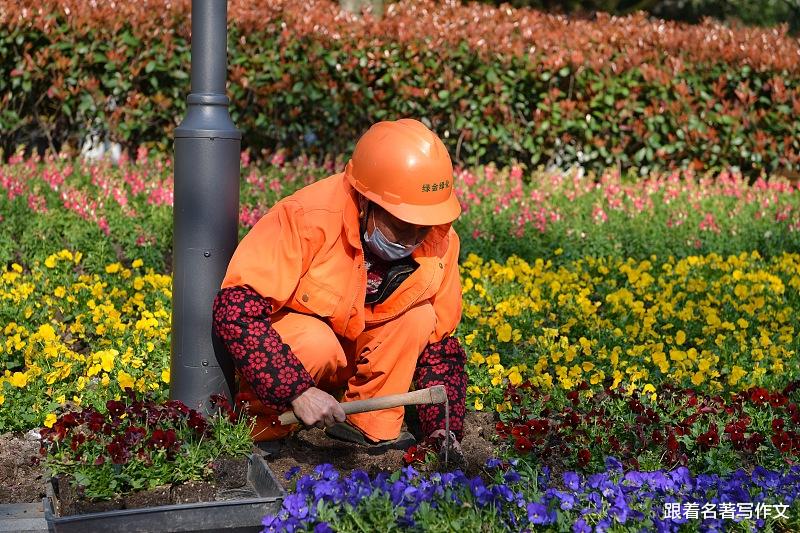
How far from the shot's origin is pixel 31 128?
7.74 meters

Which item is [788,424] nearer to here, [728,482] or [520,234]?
[728,482]

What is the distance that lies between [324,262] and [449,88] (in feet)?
16.3

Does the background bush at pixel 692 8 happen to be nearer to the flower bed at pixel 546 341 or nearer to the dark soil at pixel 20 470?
the flower bed at pixel 546 341

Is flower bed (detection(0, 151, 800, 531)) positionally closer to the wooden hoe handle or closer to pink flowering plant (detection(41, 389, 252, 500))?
pink flowering plant (detection(41, 389, 252, 500))

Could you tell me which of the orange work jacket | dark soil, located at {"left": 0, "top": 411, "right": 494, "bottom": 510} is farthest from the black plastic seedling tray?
the orange work jacket

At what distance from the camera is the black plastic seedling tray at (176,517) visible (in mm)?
2562

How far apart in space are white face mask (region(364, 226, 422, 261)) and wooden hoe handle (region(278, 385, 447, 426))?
0.44 metres

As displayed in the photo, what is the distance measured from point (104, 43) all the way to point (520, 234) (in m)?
3.32

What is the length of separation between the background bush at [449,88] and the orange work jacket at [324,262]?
4.47 meters

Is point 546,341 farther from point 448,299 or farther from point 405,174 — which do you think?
point 405,174

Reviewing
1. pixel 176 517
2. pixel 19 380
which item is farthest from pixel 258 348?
pixel 19 380

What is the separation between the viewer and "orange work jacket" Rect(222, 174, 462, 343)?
125 inches

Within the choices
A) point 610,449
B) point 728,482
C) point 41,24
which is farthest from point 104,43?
point 728,482

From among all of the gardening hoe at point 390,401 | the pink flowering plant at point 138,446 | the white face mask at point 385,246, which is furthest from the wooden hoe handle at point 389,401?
the white face mask at point 385,246
